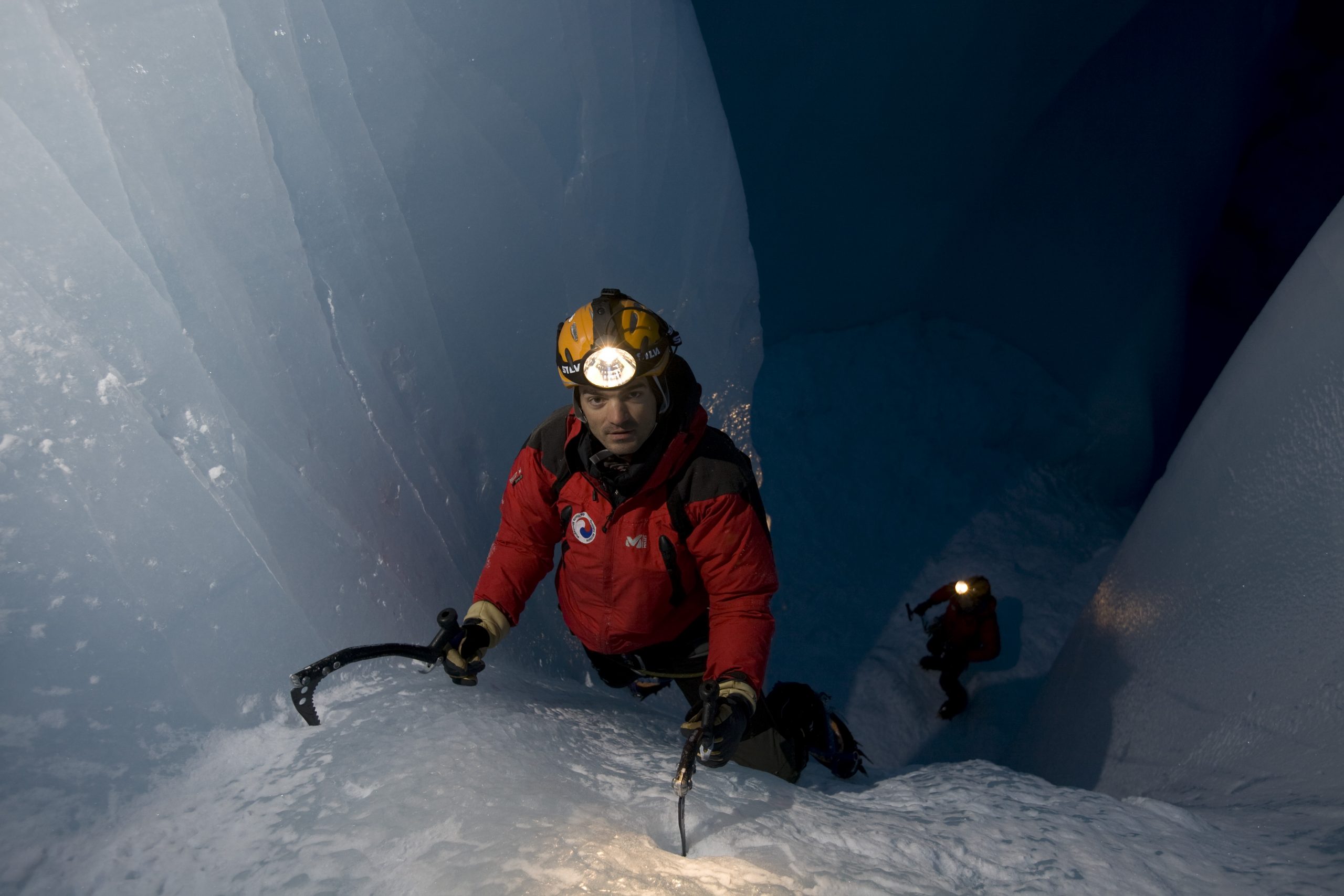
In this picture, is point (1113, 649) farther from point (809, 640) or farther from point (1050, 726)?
point (809, 640)

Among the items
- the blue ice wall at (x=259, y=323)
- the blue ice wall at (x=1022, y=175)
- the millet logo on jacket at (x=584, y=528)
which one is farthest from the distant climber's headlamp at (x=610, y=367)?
the blue ice wall at (x=1022, y=175)

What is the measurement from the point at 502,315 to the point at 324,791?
5.38 feet

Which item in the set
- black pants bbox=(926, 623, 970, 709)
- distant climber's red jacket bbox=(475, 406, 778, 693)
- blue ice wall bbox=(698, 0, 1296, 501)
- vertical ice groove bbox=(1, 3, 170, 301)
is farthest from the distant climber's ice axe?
blue ice wall bbox=(698, 0, 1296, 501)

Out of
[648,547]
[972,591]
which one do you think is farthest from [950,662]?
[648,547]

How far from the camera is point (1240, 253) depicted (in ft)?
22.3

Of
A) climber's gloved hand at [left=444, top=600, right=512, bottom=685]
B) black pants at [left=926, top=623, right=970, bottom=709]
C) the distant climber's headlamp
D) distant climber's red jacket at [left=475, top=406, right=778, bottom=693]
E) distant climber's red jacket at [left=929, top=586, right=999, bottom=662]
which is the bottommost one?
black pants at [left=926, top=623, right=970, bottom=709]

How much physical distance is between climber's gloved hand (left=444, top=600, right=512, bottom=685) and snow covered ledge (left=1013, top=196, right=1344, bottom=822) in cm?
170

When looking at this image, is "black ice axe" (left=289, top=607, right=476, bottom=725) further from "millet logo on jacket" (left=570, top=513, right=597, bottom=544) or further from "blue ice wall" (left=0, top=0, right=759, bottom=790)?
"millet logo on jacket" (left=570, top=513, right=597, bottom=544)

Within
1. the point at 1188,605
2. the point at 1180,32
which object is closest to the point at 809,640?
the point at 1188,605

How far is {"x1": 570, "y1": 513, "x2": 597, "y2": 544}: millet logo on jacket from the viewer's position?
210 centimetres

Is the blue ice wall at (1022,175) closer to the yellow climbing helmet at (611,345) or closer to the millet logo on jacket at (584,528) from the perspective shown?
the millet logo on jacket at (584,528)

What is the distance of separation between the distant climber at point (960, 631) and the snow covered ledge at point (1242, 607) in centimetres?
98

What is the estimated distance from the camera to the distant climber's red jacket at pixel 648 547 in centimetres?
201

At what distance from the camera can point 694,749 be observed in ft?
5.27
